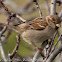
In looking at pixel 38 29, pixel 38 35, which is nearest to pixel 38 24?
pixel 38 29

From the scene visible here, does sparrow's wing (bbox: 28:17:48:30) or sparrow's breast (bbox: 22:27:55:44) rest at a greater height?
sparrow's wing (bbox: 28:17:48:30)

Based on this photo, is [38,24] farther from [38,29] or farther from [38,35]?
[38,35]

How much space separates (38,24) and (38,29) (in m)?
0.09

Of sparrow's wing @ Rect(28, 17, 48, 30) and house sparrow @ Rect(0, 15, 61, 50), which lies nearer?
house sparrow @ Rect(0, 15, 61, 50)

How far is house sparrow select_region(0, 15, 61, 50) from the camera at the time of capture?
2846 millimetres

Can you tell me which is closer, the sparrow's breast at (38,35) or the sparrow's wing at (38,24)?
the sparrow's breast at (38,35)

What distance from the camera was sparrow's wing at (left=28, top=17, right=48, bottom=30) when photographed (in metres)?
2.95

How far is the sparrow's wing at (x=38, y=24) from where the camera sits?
295 centimetres

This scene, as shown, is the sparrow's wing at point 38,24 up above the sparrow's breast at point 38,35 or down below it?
above

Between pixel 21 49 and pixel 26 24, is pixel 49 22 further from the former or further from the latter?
pixel 21 49

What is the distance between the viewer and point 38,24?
9.91 ft

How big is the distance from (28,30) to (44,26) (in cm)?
26

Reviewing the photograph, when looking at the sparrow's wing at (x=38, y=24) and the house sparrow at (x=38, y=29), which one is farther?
the sparrow's wing at (x=38, y=24)

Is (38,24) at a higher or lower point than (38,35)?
higher
